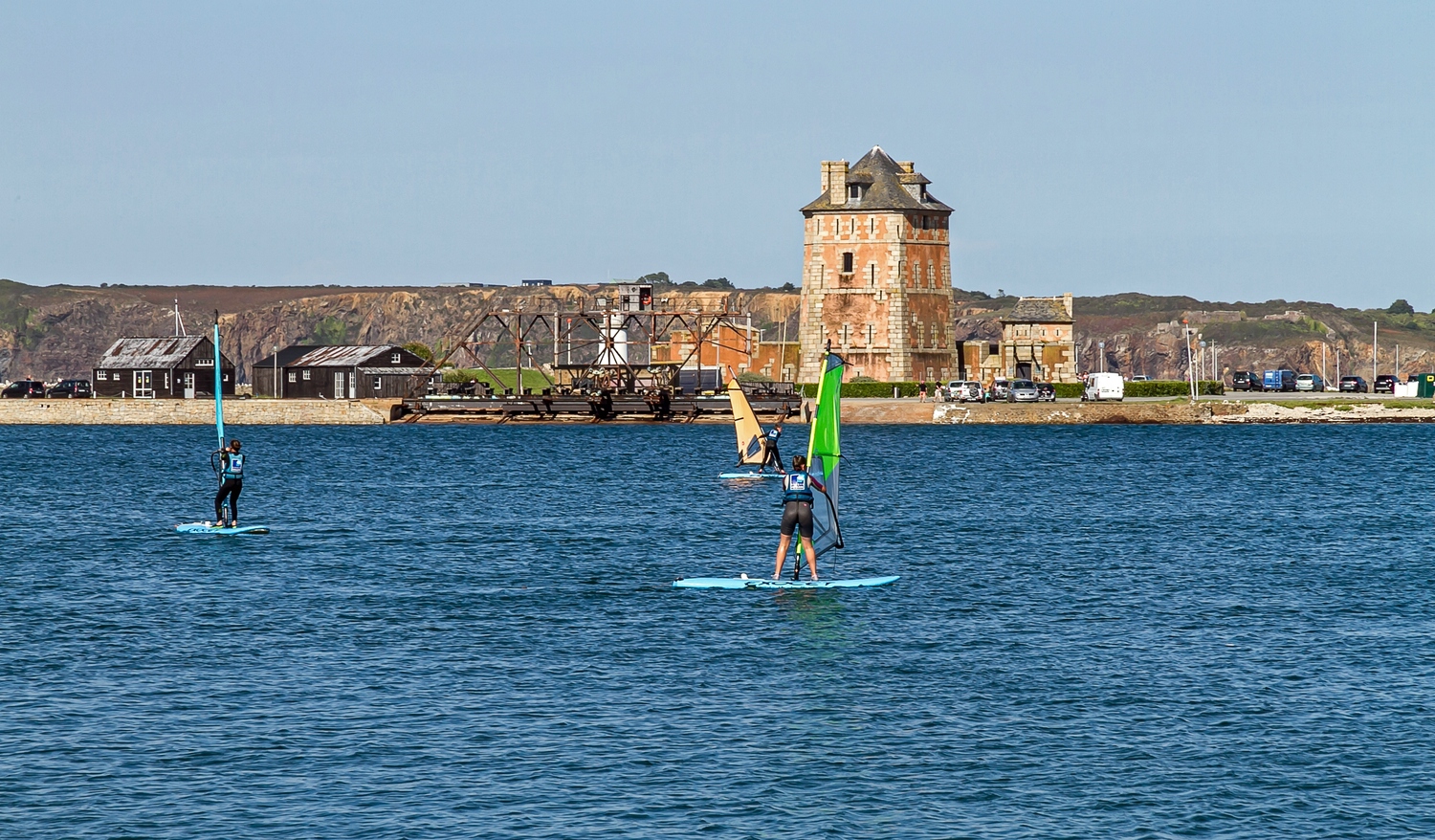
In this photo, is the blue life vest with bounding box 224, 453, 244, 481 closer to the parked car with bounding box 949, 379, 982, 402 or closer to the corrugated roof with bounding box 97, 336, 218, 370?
the parked car with bounding box 949, 379, 982, 402

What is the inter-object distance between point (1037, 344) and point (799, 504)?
12773 cm

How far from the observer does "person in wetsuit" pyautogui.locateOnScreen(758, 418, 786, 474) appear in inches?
3105

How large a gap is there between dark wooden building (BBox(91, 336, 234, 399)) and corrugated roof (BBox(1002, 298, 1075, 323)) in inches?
2810

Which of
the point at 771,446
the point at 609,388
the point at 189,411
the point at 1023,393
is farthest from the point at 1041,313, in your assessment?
the point at 771,446

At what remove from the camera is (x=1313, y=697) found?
28.6 metres

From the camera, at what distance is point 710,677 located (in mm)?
30188

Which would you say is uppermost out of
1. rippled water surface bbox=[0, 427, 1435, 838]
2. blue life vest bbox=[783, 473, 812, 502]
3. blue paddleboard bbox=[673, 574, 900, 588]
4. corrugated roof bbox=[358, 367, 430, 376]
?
corrugated roof bbox=[358, 367, 430, 376]

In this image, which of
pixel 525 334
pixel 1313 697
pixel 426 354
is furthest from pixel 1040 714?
pixel 426 354

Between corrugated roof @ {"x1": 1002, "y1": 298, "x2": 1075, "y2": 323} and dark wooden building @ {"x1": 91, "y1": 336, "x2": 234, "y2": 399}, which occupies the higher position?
corrugated roof @ {"x1": 1002, "y1": 298, "x2": 1075, "y2": 323}

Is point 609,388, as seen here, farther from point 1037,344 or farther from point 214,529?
point 214,529

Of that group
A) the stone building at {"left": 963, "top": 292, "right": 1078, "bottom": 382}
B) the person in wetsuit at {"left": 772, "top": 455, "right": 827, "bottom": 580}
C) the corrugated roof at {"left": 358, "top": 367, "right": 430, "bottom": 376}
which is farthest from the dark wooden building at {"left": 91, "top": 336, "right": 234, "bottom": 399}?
the person in wetsuit at {"left": 772, "top": 455, "right": 827, "bottom": 580}

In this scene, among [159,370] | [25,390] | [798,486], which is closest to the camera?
[798,486]

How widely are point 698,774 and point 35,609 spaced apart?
66.7 feet

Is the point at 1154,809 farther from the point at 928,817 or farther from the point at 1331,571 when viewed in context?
the point at 1331,571
